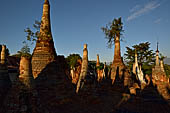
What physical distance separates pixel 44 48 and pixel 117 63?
547 inches

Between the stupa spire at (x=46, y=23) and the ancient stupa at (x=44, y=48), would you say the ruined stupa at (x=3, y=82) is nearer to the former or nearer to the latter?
the ancient stupa at (x=44, y=48)

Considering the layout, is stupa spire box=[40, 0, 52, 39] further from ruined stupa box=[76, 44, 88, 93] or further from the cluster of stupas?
ruined stupa box=[76, 44, 88, 93]

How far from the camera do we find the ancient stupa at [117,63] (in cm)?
2066

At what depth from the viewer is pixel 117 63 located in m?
21.5

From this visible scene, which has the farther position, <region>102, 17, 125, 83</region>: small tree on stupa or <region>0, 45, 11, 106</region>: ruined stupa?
<region>102, 17, 125, 83</region>: small tree on stupa

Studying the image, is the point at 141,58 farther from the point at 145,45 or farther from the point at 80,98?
the point at 80,98

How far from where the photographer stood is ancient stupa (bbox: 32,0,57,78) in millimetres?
9881

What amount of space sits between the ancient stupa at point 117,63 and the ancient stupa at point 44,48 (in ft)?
40.4

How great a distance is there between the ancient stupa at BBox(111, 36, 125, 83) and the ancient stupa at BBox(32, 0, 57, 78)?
1233 cm

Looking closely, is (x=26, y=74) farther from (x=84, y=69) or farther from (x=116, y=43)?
(x=116, y=43)

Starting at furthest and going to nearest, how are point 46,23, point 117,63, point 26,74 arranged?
point 117,63
point 46,23
point 26,74

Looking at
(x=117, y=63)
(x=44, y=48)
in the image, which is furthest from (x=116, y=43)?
(x=44, y=48)

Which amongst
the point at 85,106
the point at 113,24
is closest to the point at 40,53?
the point at 85,106

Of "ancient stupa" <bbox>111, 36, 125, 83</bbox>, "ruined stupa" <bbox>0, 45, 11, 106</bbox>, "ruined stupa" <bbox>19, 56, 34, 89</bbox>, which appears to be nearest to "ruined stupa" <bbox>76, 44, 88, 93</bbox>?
"ruined stupa" <bbox>0, 45, 11, 106</bbox>
